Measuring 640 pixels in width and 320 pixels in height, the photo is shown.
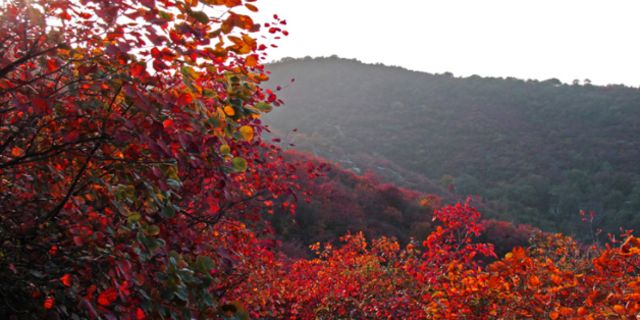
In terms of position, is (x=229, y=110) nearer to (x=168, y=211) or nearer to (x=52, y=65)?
(x=168, y=211)

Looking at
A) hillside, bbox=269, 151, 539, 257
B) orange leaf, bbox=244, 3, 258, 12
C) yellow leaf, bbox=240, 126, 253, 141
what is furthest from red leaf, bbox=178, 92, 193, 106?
hillside, bbox=269, 151, 539, 257

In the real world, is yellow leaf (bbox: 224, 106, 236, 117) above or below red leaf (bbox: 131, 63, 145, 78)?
below

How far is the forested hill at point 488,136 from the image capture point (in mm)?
29859

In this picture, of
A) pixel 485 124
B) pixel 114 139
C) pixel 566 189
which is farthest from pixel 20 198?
pixel 485 124

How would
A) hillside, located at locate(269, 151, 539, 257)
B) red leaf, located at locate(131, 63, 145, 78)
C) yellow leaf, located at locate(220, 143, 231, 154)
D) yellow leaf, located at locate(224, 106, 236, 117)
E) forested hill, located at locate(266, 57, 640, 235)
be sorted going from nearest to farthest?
red leaf, located at locate(131, 63, 145, 78)
yellow leaf, located at locate(220, 143, 231, 154)
yellow leaf, located at locate(224, 106, 236, 117)
hillside, located at locate(269, 151, 539, 257)
forested hill, located at locate(266, 57, 640, 235)

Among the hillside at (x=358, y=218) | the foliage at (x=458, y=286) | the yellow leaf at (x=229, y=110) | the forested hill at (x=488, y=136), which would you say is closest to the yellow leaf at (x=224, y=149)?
the yellow leaf at (x=229, y=110)

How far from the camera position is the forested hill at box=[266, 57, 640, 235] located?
29859 millimetres

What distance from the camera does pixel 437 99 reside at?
5141 centimetres

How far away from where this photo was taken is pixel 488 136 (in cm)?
4181

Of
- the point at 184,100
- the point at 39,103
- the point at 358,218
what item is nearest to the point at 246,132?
the point at 184,100

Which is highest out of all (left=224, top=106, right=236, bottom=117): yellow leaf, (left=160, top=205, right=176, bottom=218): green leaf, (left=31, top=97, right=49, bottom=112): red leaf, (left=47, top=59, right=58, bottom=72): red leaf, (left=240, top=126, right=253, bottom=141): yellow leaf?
(left=47, top=59, right=58, bottom=72): red leaf

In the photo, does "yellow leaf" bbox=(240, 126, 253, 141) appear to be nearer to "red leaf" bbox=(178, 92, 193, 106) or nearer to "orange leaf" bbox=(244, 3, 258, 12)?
"red leaf" bbox=(178, 92, 193, 106)

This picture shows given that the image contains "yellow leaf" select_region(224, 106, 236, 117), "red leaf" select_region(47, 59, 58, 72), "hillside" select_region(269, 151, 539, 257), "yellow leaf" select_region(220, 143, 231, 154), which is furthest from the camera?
"hillside" select_region(269, 151, 539, 257)

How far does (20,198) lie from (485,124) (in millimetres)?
44007
